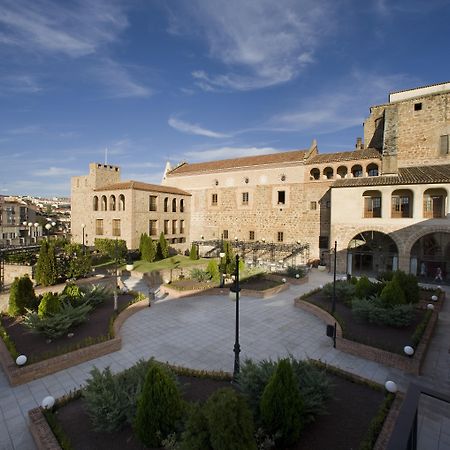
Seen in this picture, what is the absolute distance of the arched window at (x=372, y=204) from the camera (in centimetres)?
2197

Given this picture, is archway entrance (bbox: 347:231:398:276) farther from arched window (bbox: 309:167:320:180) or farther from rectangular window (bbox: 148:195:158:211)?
rectangular window (bbox: 148:195:158:211)

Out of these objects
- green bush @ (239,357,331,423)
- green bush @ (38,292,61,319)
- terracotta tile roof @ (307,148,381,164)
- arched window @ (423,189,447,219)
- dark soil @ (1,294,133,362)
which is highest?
terracotta tile roof @ (307,148,381,164)

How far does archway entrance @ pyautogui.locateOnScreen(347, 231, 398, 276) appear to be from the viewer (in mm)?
23059

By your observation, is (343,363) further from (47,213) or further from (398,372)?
(47,213)

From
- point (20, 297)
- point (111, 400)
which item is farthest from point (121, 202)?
point (111, 400)

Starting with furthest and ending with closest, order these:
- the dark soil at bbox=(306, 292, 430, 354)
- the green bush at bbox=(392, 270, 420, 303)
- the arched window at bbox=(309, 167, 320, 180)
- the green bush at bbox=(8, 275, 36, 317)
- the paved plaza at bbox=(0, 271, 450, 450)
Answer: the arched window at bbox=(309, 167, 320, 180), the green bush at bbox=(392, 270, 420, 303), the green bush at bbox=(8, 275, 36, 317), the dark soil at bbox=(306, 292, 430, 354), the paved plaza at bbox=(0, 271, 450, 450)

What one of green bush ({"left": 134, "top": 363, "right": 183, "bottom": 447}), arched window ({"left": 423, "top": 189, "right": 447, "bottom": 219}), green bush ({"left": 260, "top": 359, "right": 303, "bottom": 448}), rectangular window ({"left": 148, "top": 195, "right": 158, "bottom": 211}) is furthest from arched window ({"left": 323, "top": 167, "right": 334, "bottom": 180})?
green bush ({"left": 134, "top": 363, "right": 183, "bottom": 447})

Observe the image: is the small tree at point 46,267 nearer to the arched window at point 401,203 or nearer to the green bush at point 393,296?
the green bush at point 393,296

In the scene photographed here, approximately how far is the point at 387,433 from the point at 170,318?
9.23 meters

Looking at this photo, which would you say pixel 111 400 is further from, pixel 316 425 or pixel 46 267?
pixel 46 267

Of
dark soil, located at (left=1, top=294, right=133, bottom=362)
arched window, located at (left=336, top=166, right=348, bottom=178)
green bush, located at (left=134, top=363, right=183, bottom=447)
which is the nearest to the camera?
green bush, located at (left=134, top=363, right=183, bottom=447)

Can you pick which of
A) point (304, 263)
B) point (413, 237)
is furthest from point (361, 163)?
point (304, 263)

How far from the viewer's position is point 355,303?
11.4 m

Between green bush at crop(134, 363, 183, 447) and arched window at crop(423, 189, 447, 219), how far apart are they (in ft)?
69.5
